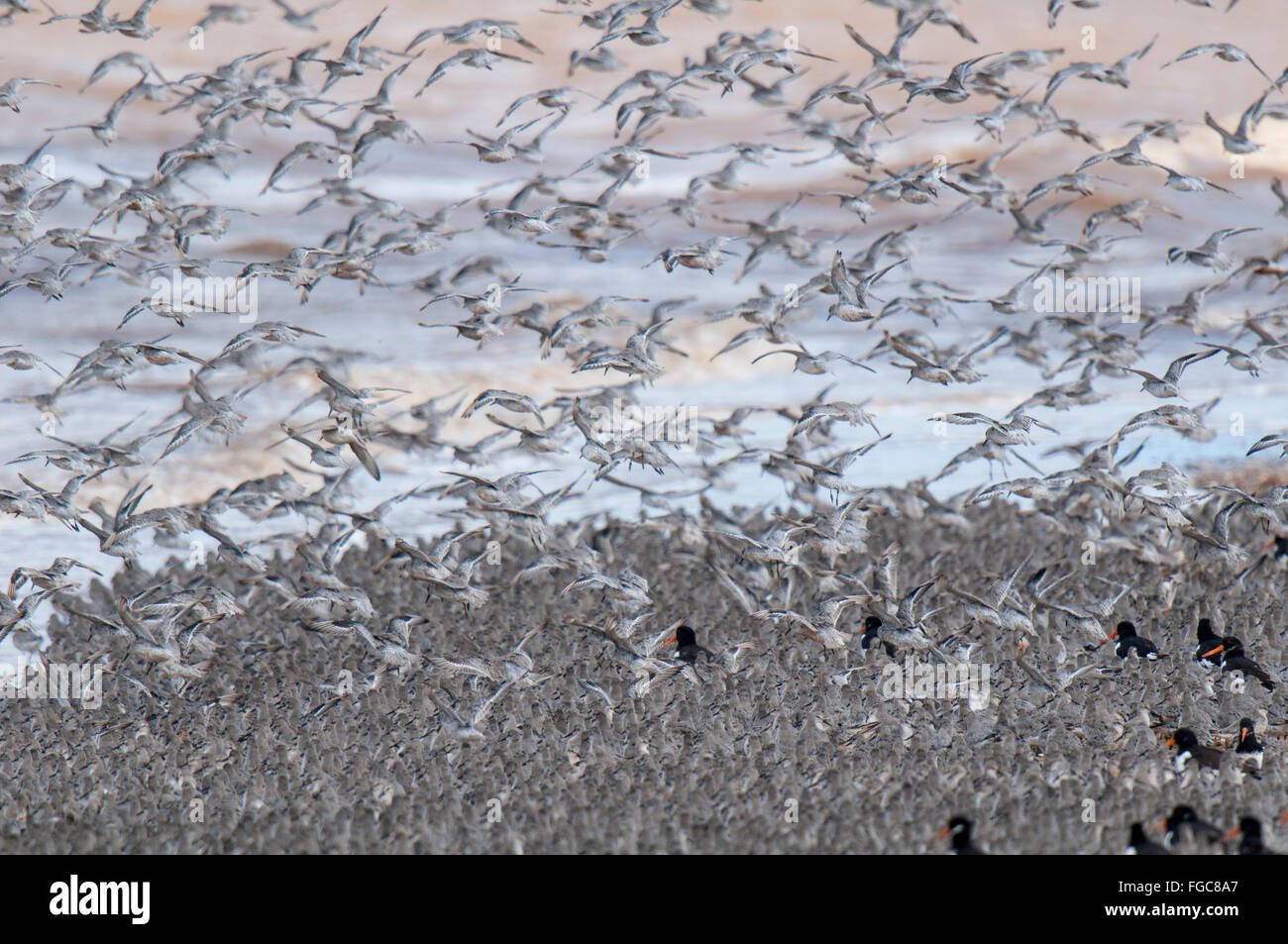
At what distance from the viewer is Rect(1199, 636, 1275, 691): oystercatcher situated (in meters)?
12.7

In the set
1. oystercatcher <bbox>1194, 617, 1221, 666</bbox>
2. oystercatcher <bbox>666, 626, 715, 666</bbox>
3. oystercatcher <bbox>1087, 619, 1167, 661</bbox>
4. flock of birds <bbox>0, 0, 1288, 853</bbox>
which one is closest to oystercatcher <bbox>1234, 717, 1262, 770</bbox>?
flock of birds <bbox>0, 0, 1288, 853</bbox>

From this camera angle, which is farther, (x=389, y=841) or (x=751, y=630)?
(x=751, y=630)

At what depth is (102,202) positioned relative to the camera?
18.7 m

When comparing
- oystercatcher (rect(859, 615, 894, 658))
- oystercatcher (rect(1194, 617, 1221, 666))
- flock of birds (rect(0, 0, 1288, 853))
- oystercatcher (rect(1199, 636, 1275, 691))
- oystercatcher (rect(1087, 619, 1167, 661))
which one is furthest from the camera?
oystercatcher (rect(859, 615, 894, 658))

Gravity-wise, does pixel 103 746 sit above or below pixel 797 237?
below

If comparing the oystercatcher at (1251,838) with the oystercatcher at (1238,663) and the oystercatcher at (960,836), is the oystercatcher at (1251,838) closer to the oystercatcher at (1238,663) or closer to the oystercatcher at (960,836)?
the oystercatcher at (960,836)

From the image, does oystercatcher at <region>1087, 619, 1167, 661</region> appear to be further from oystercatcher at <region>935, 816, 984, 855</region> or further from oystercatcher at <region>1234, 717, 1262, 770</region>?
oystercatcher at <region>935, 816, 984, 855</region>

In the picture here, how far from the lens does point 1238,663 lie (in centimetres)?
1285

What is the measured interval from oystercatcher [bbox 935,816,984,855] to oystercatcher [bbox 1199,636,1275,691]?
14.1 feet

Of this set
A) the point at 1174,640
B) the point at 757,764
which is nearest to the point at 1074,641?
the point at 1174,640

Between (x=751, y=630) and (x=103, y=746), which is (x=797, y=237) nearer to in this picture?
(x=751, y=630)
